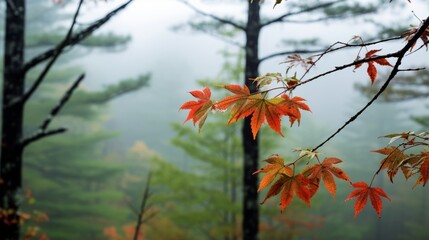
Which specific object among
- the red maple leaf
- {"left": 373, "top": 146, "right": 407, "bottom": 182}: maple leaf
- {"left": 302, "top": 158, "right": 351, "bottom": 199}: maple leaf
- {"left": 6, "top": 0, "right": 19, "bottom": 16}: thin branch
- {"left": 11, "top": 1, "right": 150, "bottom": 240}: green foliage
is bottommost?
{"left": 11, "top": 1, "right": 150, "bottom": 240}: green foliage

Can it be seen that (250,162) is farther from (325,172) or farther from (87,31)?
(325,172)

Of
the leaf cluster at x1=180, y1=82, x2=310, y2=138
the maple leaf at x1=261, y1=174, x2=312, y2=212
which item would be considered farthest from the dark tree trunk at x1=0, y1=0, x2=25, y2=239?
the maple leaf at x1=261, y1=174, x2=312, y2=212

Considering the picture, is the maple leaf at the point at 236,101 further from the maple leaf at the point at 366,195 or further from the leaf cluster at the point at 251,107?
the maple leaf at the point at 366,195

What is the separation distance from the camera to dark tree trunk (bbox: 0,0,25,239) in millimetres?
2443

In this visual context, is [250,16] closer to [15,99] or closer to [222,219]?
[15,99]

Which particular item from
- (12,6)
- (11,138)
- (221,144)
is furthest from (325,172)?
(221,144)

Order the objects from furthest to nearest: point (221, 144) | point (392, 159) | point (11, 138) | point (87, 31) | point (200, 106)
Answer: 1. point (221, 144)
2. point (11, 138)
3. point (87, 31)
4. point (392, 159)
5. point (200, 106)

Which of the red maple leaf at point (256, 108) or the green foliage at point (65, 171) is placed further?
the green foliage at point (65, 171)

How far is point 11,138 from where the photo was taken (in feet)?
8.11

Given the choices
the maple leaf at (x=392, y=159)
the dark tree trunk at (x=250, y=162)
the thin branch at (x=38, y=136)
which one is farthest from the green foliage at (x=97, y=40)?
the maple leaf at (x=392, y=159)

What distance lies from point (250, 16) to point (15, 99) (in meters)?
2.73

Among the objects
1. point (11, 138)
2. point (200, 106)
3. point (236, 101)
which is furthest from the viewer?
point (11, 138)

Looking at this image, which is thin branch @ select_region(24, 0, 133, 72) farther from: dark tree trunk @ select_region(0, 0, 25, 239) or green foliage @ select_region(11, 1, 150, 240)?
green foliage @ select_region(11, 1, 150, 240)

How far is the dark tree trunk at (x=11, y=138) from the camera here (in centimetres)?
244
